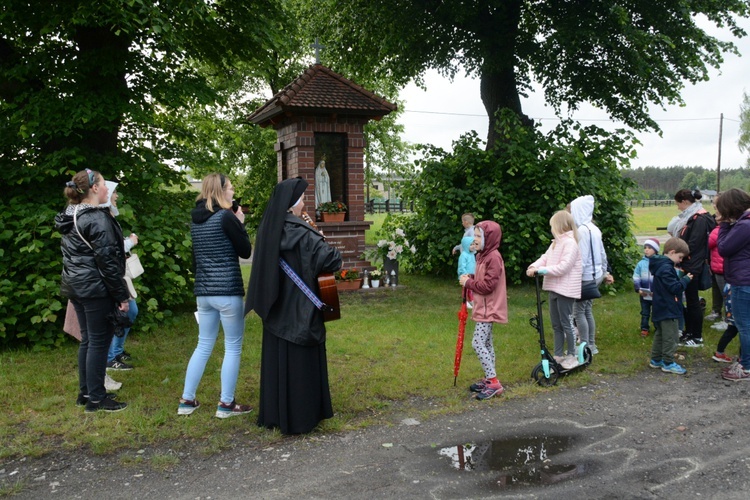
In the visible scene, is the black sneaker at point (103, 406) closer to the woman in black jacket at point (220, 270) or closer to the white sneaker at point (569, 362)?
the woman in black jacket at point (220, 270)

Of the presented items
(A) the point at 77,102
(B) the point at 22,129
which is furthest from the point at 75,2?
(B) the point at 22,129

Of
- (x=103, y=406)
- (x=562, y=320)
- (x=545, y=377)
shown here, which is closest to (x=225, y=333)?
(x=103, y=406)

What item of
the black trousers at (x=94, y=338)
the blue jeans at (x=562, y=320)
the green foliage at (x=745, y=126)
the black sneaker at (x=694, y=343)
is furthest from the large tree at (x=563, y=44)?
the green foliage at (x=745, y=126)

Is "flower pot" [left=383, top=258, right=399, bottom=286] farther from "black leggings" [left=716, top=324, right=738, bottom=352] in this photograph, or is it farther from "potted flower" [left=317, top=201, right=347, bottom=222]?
"black leggings" [left=716, top=324, right=738, bottom=352]

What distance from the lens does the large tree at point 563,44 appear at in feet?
42.1

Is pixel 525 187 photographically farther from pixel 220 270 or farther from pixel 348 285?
pixel 220 270

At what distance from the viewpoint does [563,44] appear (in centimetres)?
1273

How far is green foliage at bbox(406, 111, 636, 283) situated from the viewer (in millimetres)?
12359

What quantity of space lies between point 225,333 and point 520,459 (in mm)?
2473

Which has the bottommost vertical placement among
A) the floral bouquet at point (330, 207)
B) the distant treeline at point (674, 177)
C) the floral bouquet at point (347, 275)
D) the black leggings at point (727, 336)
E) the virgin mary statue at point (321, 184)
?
the black leggings at point (727, 336)

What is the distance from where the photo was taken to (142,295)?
850cm

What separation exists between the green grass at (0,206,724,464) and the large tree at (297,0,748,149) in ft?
19.1

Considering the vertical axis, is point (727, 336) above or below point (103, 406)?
above

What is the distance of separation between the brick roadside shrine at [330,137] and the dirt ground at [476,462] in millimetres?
7869
